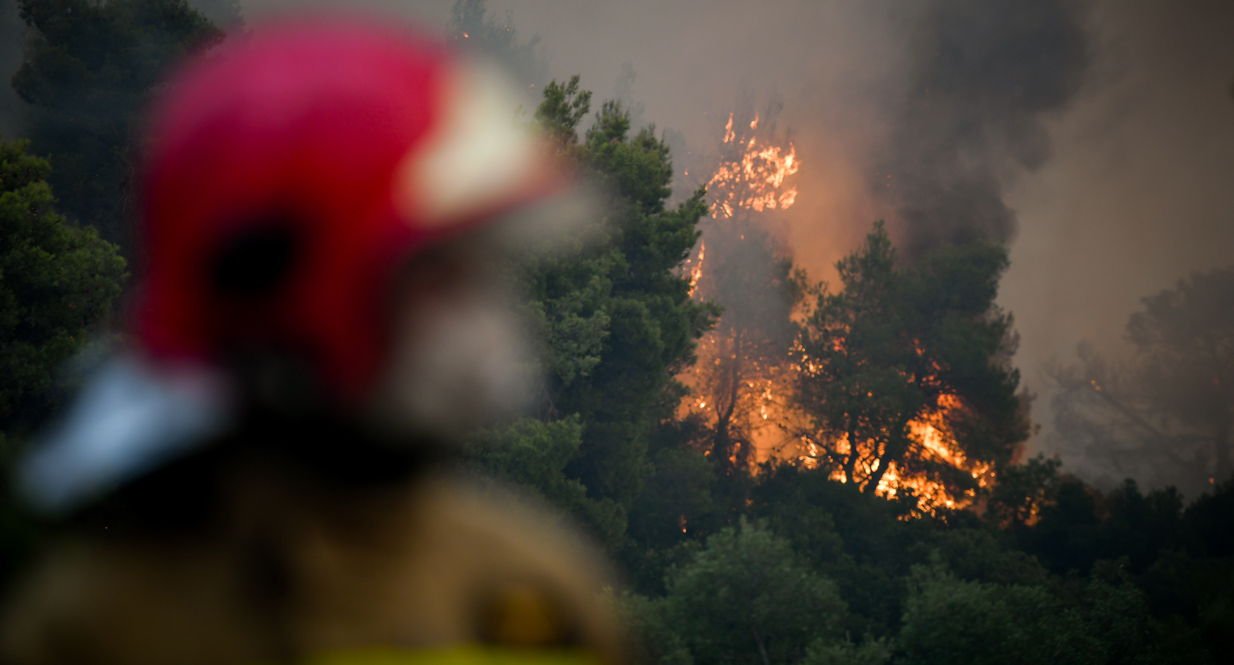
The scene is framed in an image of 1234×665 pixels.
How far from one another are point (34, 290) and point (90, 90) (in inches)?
375

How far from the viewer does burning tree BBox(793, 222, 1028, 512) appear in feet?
95.8

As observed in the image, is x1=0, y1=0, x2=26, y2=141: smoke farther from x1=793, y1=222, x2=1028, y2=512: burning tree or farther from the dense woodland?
x1=793, y1=222, x2=1028, y2=512: burning tree

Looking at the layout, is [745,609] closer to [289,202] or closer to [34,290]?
[289,202]

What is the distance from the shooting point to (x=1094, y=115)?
141 ft

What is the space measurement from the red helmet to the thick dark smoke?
41493 mm

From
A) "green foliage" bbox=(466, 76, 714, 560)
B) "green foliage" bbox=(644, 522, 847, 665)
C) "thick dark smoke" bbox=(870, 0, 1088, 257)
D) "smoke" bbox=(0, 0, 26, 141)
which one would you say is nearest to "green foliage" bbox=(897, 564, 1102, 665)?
"green foliage" bbox=(644, 522, 847, 665)

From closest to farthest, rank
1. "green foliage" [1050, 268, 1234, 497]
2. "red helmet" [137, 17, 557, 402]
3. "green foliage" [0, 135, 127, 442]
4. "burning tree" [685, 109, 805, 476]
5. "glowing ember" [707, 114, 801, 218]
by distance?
"red helmet" [137, 17, 557, 402]
"green foliage" [0, 135, 127, 442]
"green foliage" [1050, 268, 1234, 497]
"burning tree" [685, 109, 805, 476]
"glowing ember" [707, 114, 801, 218]

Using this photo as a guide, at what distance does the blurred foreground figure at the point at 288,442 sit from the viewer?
2.62 metres

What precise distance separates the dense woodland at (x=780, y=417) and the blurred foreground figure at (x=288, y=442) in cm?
71

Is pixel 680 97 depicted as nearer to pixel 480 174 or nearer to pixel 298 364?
pixel 480 174

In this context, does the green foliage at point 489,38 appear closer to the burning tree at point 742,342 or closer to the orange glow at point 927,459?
the burning tree at point 742,342

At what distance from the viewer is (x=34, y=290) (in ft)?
28.4

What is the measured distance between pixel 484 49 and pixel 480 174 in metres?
51.1

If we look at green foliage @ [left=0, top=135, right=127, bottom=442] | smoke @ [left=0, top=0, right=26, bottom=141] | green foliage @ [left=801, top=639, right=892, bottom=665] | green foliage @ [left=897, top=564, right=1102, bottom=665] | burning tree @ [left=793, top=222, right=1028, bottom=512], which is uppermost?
smoke @ [left=0, top=0, right=26, bottom=141]
